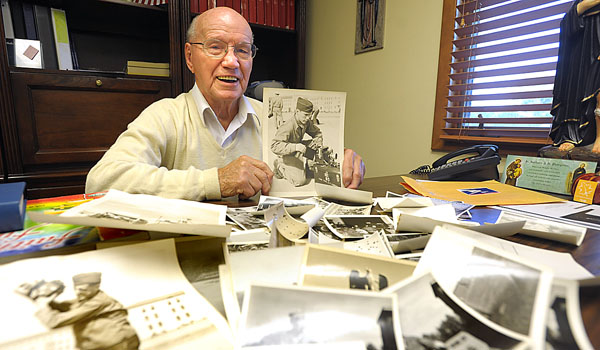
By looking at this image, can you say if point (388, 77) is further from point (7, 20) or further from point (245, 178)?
point (7, 20)

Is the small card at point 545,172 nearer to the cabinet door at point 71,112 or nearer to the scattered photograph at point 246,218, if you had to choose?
the scattered photograph at point 246,218

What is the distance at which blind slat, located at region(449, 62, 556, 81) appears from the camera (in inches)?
47.4

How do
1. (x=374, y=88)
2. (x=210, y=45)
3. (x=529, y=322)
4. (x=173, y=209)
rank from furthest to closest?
(x=374, y=88)
(x=210, y=45)
(x=173, y=209)
(x=529, y=322)

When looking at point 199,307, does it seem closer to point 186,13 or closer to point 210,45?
point 210,45

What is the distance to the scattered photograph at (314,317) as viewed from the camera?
0.21 meters

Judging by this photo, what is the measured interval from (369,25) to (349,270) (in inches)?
74.0

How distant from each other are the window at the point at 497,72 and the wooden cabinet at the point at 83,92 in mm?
1385

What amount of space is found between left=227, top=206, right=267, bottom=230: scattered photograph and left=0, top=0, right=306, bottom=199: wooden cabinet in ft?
4.58

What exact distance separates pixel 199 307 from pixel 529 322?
0.74 ft

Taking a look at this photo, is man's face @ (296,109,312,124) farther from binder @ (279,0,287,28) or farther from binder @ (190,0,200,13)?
binder @ (279,0,287,28)

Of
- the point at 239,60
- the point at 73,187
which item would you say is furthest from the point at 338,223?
the point at 73,187

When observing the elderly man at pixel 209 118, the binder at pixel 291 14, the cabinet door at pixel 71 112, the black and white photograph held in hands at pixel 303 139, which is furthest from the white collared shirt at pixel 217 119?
the binder at pixel 291 14

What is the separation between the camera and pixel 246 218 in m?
0.53

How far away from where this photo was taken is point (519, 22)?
49.9 inches
